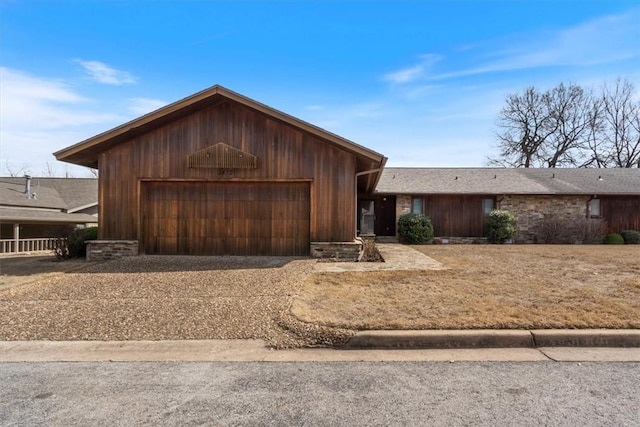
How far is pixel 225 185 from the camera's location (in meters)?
10.9

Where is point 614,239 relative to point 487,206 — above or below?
below

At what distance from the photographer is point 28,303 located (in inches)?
237

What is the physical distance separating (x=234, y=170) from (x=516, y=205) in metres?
14.7

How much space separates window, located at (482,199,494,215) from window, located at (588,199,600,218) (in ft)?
16.0

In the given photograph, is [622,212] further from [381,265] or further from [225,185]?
[225,185]

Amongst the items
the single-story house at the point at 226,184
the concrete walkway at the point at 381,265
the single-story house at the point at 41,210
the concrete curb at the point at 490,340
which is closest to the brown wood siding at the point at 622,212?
the concrete walkway at the point at 381,265

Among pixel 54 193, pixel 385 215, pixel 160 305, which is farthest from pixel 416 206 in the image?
pixel 54 193

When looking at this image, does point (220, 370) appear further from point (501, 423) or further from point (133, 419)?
point (501, 423)

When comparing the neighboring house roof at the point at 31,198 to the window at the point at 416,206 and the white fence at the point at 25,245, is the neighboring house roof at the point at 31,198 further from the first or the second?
the window at the point at 416,206

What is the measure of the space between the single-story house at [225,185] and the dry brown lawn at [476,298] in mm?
2997

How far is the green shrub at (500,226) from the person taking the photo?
710 inches

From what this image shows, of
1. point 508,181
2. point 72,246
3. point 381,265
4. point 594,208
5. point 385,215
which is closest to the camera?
point 381,265

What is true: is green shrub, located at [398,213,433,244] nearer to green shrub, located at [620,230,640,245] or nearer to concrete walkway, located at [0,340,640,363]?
green shrub, located at [620,230,640,245]

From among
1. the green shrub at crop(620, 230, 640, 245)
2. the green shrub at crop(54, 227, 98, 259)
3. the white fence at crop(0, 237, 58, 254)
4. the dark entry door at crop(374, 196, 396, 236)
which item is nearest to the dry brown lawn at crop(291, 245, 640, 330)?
the green shrub at crop(54, 227, 98, 259)
